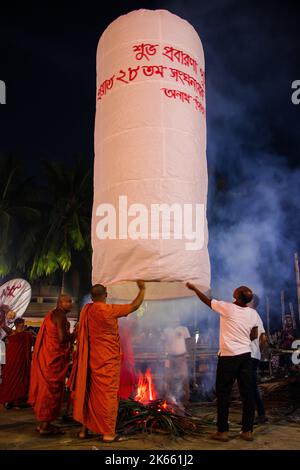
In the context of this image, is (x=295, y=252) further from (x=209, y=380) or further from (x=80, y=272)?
(x=209, y=380)

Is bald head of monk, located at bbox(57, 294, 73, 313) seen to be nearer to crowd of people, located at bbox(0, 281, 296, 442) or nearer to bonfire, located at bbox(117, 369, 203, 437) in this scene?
crowd of people, located at bbox(0, 281, 296, 442)

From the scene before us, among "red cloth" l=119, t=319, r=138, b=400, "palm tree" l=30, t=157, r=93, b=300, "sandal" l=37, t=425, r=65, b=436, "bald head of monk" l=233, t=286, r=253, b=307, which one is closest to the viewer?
"bald head of monk" l=233, t=286, r=253, b=307

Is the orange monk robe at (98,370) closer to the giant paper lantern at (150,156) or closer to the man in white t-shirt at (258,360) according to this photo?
the giant paper lantern at (150,156)

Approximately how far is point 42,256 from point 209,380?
1079 cm

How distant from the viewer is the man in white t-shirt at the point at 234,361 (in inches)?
170

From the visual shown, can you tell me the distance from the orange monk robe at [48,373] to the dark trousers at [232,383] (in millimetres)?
1811

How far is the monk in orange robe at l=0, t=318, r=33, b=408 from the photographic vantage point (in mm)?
7102

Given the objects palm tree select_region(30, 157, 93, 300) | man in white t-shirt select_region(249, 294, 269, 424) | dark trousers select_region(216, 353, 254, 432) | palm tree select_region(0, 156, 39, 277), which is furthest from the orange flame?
palm tree select_region(0, 156, 39, 277)

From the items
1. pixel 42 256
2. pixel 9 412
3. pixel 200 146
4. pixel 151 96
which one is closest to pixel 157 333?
pixel 9 412

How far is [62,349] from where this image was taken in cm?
501

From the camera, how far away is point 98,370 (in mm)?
4402

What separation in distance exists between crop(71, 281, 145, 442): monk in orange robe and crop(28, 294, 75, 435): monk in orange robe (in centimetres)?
43

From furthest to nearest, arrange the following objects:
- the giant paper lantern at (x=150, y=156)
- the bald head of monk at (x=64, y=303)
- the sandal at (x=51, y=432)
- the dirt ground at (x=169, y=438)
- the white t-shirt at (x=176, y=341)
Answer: the white t-shirt at (x=176, y=341) < the bald head of monk at (x=64, y=303) < the sandal at (x=51, y=432) < the giant paper lantern at (x=150, y=156) < the dirt ground at (x=169, y=438)

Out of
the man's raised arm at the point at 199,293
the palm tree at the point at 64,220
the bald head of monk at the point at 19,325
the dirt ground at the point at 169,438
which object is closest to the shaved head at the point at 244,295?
the man's raised arm at the point at 199,293
